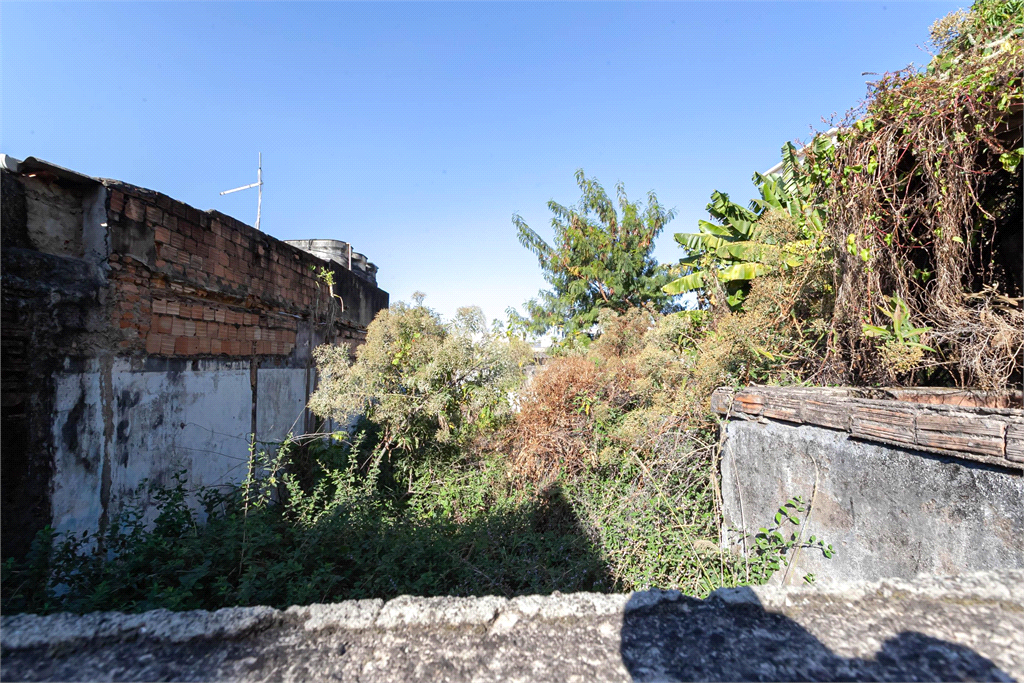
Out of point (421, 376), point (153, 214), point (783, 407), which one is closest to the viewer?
point (783, 407)

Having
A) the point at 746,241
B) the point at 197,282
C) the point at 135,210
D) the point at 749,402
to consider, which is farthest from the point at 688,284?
the point at 135,210

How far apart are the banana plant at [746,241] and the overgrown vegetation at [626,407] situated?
0.08m

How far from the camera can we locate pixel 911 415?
2.46 metres

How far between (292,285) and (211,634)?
4.92 metres

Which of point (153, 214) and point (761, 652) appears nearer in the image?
point (761, 652)

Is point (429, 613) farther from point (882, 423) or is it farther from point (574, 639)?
point (882, 423)

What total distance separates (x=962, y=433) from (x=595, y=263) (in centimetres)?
868

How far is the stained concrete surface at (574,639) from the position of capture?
4.54 feet

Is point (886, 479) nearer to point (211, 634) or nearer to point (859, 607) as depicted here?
point (859, 607)

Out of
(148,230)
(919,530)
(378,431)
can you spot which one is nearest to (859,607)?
(919,530)

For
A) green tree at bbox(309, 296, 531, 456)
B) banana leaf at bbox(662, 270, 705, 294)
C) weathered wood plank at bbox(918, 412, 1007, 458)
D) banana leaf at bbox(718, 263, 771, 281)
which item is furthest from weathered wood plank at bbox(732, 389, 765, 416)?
banana leaf at bbox(662, 270, 705, 294)

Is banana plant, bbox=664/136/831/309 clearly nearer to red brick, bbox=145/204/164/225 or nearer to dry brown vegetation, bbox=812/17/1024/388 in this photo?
dry brown vegetation, bbox=812/17/1024/388

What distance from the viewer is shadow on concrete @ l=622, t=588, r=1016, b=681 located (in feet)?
4.38

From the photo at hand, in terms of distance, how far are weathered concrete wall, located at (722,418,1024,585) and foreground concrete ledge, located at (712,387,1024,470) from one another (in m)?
0.08
